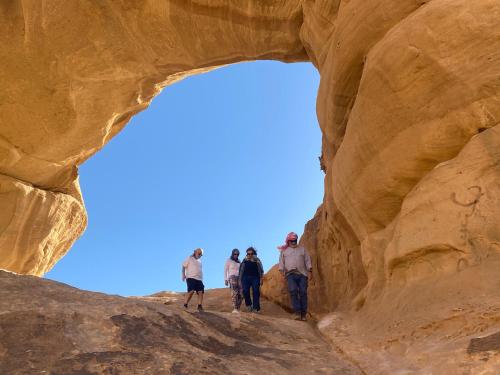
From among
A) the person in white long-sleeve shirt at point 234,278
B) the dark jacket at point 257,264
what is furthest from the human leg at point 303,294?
the person in white long-sleeve shirt at point 234,278

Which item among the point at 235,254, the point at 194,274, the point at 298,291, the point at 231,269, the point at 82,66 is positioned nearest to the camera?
the point at 298,291

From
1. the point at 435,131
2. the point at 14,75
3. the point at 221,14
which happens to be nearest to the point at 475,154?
the point at 435,131

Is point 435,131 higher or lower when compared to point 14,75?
lower

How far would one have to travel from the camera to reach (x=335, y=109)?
860 centimetres

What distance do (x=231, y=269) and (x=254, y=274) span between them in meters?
1.03

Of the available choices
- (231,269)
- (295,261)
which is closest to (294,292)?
(295,261)

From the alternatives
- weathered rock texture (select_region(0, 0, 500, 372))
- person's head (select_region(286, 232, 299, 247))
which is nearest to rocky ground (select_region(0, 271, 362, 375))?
weathered rock texture (select_region(0, 0, 500, 372))

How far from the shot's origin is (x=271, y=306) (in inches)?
483

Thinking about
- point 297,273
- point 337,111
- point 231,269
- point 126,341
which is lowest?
point 126,341

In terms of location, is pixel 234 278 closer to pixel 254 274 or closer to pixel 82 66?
pixel 254 274

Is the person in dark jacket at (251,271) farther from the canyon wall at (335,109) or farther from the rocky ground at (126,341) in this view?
the rocky ground at (126,341)

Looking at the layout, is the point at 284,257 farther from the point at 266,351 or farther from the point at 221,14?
the point at 221,14

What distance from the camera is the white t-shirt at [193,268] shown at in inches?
395

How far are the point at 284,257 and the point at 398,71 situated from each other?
14.8ft
